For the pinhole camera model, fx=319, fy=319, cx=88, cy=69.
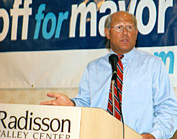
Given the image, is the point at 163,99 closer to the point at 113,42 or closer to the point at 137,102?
the point at 137,102

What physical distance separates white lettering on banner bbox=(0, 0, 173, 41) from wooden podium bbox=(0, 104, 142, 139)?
5.80 ft

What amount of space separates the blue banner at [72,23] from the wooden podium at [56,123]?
173 cm

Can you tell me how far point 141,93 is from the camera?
2.21m

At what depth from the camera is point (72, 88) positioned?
3.34 meters

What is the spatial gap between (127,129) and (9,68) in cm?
231

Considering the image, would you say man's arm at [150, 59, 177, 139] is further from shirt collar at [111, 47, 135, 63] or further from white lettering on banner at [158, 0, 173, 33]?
white lettering on banner at [158, 0, 173, 33]

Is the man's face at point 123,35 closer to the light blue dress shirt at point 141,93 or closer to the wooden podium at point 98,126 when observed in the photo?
the light blue dress shirt at point 141,93

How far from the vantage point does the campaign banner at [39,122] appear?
1.33 m

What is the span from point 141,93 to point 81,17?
4.58 ft

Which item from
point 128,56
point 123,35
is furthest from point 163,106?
point 123,35

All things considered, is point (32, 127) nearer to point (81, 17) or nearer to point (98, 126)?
point (98, 126)

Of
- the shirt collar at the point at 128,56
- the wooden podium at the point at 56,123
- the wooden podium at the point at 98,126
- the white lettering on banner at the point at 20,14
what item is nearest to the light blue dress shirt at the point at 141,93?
the shirt collar at the point at 128,56

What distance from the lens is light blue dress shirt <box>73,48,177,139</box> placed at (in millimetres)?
1983

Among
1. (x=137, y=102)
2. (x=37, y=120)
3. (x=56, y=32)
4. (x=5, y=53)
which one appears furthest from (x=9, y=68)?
(x=37, y=120)
